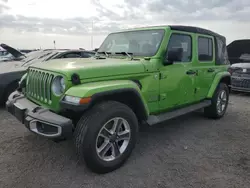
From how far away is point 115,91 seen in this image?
2818 millimetres

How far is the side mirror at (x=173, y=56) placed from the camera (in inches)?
140

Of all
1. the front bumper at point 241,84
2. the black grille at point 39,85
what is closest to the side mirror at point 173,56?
the black grille at point 39,85

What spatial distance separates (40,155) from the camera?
11.0ft

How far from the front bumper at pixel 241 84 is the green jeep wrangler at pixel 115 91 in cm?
428

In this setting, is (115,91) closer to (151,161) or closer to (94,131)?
(94,131)

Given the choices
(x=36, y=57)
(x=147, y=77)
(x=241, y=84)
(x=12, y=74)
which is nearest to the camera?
(x=147, y=77)

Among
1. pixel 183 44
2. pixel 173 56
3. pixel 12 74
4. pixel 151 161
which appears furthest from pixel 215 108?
pixel 12 74

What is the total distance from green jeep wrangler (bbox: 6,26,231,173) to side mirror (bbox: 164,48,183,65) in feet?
0.05

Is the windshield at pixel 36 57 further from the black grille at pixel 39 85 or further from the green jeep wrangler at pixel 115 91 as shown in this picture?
the black grille at pixel 39 85

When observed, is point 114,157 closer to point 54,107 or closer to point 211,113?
point 54,107

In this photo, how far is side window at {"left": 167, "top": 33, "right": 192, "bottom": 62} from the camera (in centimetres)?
380

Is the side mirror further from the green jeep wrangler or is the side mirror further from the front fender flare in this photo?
the front fender flare

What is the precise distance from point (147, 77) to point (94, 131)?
1.22 m

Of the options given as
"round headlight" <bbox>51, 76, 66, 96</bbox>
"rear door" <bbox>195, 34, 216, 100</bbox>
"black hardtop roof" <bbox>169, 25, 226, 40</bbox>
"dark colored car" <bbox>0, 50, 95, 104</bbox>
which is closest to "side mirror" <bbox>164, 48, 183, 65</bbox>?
Answer: "black hardtop roof" <bbox>169, 25, 226, 40</bbox>
